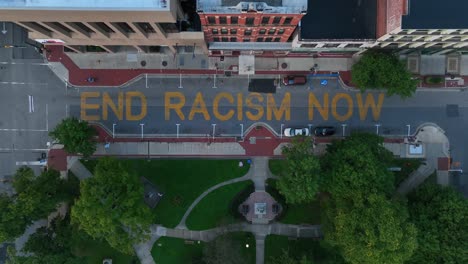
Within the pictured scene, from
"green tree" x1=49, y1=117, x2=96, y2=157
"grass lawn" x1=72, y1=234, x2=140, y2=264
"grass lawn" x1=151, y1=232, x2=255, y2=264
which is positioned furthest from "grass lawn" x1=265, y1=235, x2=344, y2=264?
"green tree" x1=49, y1=117, x2=96, y2=157

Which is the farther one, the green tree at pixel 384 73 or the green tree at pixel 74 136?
the green tree at pixel 74 136

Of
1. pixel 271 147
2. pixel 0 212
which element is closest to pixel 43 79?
pixel 0 212

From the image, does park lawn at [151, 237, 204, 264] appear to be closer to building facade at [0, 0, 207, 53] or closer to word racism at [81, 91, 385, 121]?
word racism at [81, 91, 385, 121]

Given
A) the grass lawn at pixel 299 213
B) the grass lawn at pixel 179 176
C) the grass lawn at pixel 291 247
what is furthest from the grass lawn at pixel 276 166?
the grass lawn at pixel 291 247

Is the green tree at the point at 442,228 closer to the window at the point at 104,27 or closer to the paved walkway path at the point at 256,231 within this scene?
the paved walkway path at the point at 256,231

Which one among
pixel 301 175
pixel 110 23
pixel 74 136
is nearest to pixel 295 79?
pixel 301 175

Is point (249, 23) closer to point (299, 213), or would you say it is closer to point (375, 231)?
point (375, 231)
